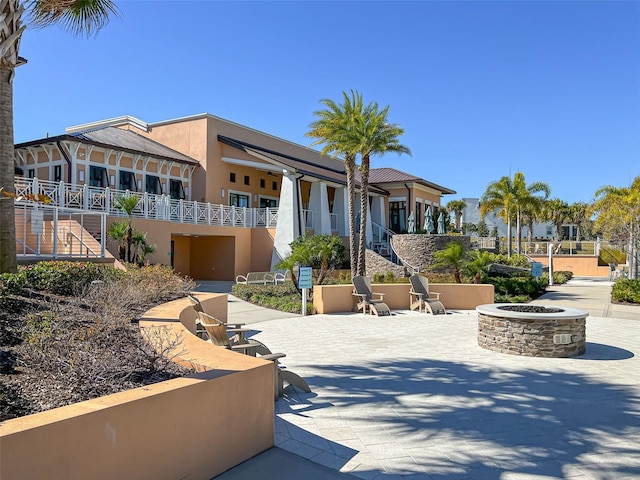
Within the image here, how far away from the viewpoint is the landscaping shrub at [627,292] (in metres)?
17.1

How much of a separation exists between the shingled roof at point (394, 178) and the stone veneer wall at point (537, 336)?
28.0 m

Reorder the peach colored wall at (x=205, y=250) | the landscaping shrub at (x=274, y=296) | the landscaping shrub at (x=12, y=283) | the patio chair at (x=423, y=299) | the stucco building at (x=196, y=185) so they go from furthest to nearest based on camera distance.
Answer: the peach colored wall at (x=205, y=250) → the stucco building at (x=196, y=185) → the landscaping shrub at (x=274, y=296) → the patio chair at (x=423, y=299) → the landscaping shrub at (x=12, y=283)

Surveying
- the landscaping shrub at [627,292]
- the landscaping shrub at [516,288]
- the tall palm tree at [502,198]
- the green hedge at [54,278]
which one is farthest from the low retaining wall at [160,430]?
the tall palm tree at [502,198]

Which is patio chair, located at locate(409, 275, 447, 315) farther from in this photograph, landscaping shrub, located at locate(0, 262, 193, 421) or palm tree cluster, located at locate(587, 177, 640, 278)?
palm tree cluster, located at locate(587, 177, 640, 278)

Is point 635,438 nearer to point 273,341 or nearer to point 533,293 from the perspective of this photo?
point 273,341

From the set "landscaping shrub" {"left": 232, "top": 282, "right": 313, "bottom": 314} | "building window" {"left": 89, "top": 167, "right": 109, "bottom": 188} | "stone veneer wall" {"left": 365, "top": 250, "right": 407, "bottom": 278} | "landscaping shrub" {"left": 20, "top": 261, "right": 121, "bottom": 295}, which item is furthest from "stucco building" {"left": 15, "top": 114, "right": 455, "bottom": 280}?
"landscaping shrub" {"left": 20, "top": 261, "right": 121, "bottom": 295}

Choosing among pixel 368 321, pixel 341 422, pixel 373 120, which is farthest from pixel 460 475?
pixel 373 120

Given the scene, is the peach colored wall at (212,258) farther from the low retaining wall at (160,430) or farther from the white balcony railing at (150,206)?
the low retaining wall at (160,430)

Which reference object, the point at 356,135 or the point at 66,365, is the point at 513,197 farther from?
the point at 66,365

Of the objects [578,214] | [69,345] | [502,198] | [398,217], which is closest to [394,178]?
[398,217]

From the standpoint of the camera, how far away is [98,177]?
2075cm

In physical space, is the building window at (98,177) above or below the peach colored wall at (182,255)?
above

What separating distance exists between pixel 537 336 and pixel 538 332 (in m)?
0.08

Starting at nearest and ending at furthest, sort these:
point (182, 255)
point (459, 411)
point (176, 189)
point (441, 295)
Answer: point (459, 411)
point (441, 295)
point (176, 189)
point (182, 255)
